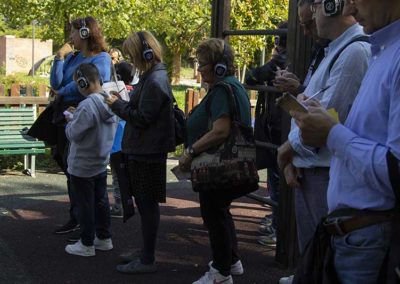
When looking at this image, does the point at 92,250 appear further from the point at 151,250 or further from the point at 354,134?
the point at 354,134

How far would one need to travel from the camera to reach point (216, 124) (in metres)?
3.90

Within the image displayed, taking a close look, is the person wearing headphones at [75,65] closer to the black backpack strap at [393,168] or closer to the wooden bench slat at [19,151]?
the wooden bench slat at [19,151]

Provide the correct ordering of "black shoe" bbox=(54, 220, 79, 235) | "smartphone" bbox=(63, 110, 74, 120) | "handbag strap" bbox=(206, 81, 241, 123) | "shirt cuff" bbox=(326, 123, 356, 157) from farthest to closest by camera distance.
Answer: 1. "black shoe" bbox=(54, 220, 79, 235)
2. "smartphone" bbox=(63, 110, 74, 120)
3. "handbag strap" bbox=(206, 81, 241, 123)
4. "shirt cuff" bbox=(326, 123, 356, 157)

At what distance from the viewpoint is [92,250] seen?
507 centimetres

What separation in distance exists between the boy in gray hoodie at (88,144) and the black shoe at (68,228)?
0.63 m

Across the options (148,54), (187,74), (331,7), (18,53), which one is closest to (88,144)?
(148,54)

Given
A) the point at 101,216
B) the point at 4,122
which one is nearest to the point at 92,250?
the point at 101,216

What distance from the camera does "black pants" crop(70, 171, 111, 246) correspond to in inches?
194

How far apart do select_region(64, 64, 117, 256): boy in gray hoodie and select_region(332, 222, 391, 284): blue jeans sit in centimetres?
300

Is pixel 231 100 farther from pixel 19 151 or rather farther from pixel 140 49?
pixel 19 151

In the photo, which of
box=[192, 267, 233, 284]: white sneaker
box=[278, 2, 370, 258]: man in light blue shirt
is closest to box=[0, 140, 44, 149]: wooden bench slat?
box=[192, 267, 233, 284]: white sneaker

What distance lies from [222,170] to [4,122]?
5432mm

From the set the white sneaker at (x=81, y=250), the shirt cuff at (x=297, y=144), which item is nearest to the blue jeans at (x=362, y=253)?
the shirt cuff at (x=297, y=144)

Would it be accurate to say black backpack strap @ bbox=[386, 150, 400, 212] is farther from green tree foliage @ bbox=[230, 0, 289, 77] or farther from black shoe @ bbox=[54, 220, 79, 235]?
green tree foliage @ bbox=[230, 0, 289, 77]
